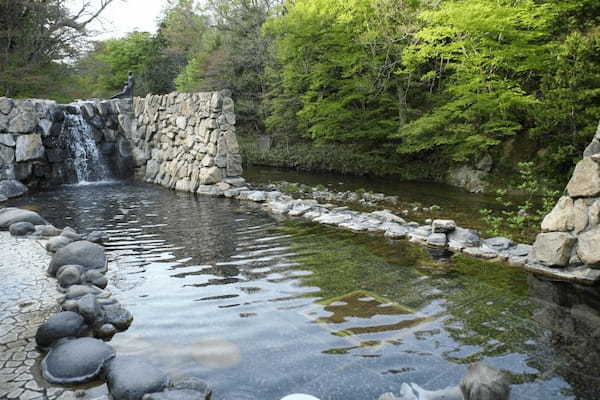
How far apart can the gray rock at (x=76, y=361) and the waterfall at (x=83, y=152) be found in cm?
1106

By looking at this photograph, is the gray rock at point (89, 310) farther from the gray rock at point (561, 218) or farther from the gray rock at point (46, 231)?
the gray rock at point (561, 218)

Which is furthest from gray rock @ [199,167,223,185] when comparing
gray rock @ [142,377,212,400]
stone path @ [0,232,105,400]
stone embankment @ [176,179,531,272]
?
gray rock @ [142,377,212,400]

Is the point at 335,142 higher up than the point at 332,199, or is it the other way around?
the point at 335,142

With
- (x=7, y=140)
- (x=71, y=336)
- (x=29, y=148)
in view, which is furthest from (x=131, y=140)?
(x=71, y=336)

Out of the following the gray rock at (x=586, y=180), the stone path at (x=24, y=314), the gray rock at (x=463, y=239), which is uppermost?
the gray rock at (x=586, y=180)

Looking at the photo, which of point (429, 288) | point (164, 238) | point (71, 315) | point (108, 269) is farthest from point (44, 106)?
point (429, 288)

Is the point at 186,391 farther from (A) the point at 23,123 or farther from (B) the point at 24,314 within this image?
(A) the point at 23,123

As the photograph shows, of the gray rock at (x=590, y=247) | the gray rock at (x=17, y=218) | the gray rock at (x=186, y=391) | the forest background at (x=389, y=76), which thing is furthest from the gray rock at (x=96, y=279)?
the forest background at (x=389, y=76)

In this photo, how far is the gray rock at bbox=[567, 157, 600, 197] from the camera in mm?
4722

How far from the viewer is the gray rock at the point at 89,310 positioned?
144 inches

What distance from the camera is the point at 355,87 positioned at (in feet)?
46.1

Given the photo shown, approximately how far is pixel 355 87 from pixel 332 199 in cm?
536

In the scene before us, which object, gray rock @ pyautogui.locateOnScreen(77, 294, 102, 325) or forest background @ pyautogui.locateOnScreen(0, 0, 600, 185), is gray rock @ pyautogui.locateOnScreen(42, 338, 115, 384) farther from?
forest background @ pyautogui.locateOnScreen(0, 0, 600, 185)

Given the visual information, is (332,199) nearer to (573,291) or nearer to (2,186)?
(573,291)
